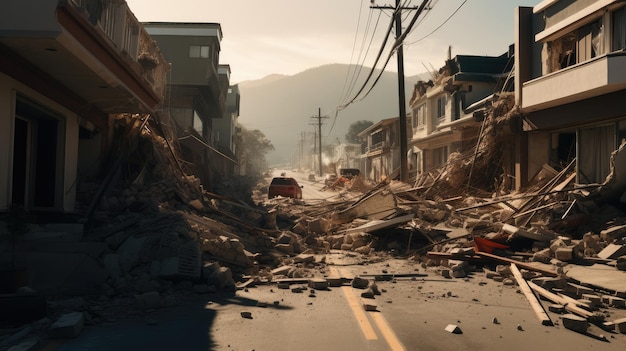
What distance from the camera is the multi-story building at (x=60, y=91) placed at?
29.2 ft

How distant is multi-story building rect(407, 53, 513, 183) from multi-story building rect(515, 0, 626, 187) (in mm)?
7625

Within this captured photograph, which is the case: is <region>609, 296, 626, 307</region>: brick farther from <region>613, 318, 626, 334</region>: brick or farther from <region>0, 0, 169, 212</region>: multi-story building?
<region>0, 0, 169, 212</region>: multi-story building

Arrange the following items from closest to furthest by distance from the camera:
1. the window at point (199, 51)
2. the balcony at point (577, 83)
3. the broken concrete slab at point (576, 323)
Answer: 1. the broken concrete slab at point (576, 323)
2. the balcony at point (577, 83)
3. the window at point (199, 51)

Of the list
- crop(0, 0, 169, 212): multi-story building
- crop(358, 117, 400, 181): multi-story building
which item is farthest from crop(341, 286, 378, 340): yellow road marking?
crop(358, 117, 400, 181): multi-story building

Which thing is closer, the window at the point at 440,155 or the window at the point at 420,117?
the window at the point at 440,155

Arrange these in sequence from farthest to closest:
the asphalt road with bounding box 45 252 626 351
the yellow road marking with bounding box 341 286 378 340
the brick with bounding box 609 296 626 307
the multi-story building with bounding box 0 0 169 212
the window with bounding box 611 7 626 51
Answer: the window with bounding box 611 7 626 51 < the multi-story building with bounding box 0 0 169 212 < the brick with bounding box 609 296 626 307 < the yellow road marking with bounding box 341 286 378 340 < the asphalt road with bounding box 45 252 626 351

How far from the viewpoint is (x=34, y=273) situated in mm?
8586

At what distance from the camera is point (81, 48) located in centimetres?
971

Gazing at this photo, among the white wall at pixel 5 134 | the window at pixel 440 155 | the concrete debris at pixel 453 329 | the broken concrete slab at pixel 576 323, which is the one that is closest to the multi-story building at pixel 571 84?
the broken concrete slab at pixel 576 323

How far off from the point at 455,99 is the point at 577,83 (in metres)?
18.4

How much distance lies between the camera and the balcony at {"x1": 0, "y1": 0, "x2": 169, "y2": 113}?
8648 millimetres

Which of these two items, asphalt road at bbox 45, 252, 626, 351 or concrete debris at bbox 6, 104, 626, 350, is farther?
concrete debris at bbox 6, 104, 626, 350

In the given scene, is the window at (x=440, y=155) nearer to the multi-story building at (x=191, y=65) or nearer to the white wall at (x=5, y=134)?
the multi-story building at (x=191, y=65)

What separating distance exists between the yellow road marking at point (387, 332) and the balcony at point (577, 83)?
11715mm
